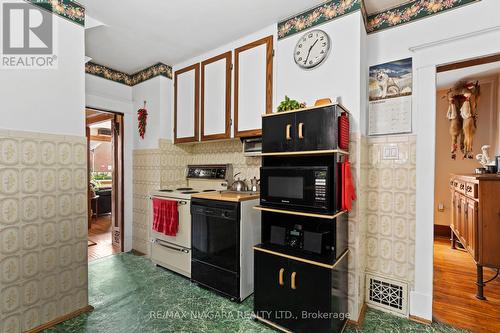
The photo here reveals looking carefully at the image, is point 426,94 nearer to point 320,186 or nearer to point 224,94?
point 320,186

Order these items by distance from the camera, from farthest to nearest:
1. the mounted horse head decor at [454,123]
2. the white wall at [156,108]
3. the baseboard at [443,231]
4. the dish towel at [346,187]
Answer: the baseboard at [443,231] < the mounted horse head decor at [454,123] < the white wall at [156,108] < the dish towel at [346,187]

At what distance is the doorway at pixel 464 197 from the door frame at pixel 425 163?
0.51ft

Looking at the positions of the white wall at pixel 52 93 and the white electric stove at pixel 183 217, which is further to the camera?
the white electric stove at pixel 183 217

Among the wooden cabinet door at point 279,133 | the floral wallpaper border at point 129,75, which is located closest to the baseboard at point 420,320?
the wooden cabinet door at point 279,133

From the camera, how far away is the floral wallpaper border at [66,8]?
6.04ft

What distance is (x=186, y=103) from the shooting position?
3156mm

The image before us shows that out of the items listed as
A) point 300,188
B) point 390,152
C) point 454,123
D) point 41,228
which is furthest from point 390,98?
point 41,228

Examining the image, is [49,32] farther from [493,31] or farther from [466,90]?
[466,90]

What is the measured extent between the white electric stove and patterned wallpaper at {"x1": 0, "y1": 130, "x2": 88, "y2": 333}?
0.90 metres

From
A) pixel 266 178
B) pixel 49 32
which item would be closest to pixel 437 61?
pixel 266 178

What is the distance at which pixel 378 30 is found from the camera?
2.11 metres

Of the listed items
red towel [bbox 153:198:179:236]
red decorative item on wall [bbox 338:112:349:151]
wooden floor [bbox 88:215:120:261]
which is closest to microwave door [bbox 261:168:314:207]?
red decorative item on wall [bbox 338:112:349:151]

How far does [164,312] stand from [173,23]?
2732 mm

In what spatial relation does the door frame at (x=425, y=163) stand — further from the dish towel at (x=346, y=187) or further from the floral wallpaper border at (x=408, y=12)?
the dish towel at (x=346, y=187)
